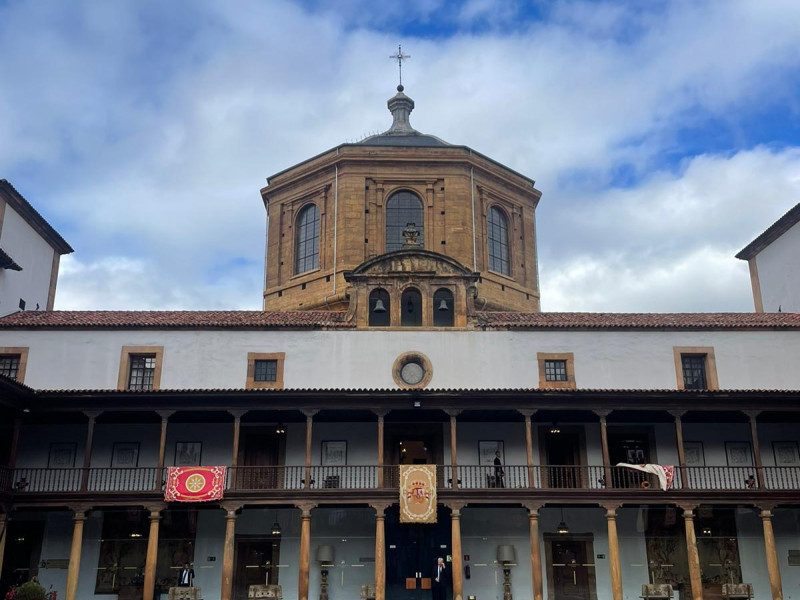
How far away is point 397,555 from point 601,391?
29.5ft

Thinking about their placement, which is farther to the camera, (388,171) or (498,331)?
(388,171)

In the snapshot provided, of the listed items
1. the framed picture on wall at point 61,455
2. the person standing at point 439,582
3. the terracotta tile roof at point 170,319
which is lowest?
the person standing at point 439,582

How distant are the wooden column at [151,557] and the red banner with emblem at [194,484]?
67cm

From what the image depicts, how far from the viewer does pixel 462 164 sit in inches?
1697

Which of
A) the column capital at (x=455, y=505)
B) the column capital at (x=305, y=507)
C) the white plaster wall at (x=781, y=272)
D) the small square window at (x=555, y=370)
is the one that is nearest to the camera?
the column capital at (x=305, y=507)

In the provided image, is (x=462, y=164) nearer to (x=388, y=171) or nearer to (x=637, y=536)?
(x=388, y=171)

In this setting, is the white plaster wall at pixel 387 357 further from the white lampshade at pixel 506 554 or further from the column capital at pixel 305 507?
the white lampshade at pixel 506 554

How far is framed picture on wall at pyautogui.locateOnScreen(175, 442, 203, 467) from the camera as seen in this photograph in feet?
101

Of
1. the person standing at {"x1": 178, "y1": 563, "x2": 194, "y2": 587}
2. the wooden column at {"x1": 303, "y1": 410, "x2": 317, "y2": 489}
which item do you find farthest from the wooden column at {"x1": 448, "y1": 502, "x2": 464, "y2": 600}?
the person standing at {"x1": 178, "y1": 563, "x2": 194, "y2": 587}

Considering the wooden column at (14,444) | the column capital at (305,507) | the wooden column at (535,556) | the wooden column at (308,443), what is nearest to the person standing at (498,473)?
the wooden column at (535,556)

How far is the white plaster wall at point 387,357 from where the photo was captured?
31.9 metres

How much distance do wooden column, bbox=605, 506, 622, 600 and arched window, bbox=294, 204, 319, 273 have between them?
787 inches

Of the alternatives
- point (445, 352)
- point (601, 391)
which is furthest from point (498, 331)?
point (601, 391)

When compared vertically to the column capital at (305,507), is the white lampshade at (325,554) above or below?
below
